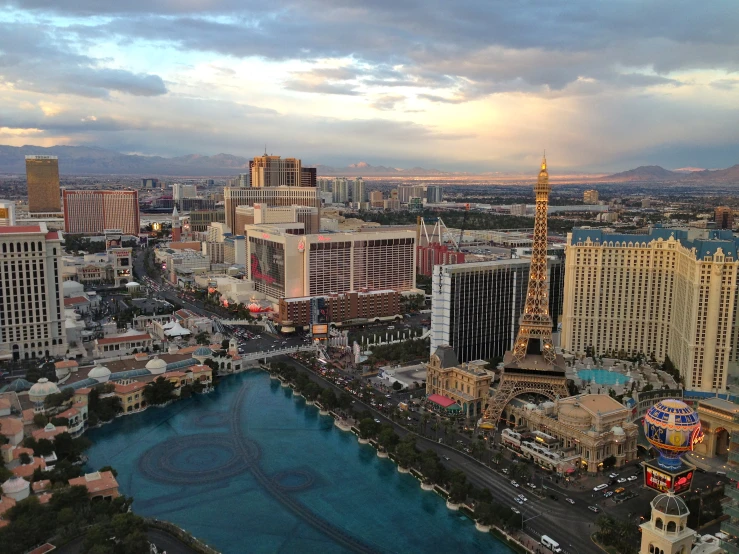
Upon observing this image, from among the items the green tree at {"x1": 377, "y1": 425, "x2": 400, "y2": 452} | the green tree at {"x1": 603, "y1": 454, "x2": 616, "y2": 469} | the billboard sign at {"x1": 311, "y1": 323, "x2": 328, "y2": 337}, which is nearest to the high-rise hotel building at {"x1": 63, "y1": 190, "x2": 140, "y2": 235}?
the billboard sign at {"x1": 311, "y1": 323, "x2": 328, "y2": 337}

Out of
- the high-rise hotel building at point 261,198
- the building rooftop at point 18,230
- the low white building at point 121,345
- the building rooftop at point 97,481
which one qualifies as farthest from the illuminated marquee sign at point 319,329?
the high-rise hotel building at point 261,198

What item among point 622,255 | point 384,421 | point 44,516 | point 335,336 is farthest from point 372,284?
point 44,516

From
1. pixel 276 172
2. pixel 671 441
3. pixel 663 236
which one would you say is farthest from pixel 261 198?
pixel 671 441

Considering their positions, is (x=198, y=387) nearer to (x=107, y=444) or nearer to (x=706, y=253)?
(x=107, y=444)

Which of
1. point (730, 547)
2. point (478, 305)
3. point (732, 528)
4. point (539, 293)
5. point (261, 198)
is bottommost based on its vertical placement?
point (730, 547)

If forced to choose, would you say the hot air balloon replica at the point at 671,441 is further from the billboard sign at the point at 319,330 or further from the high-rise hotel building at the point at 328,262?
the high-rise hotel building at the point at 328,262

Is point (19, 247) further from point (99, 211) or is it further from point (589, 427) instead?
point (99, 211)
